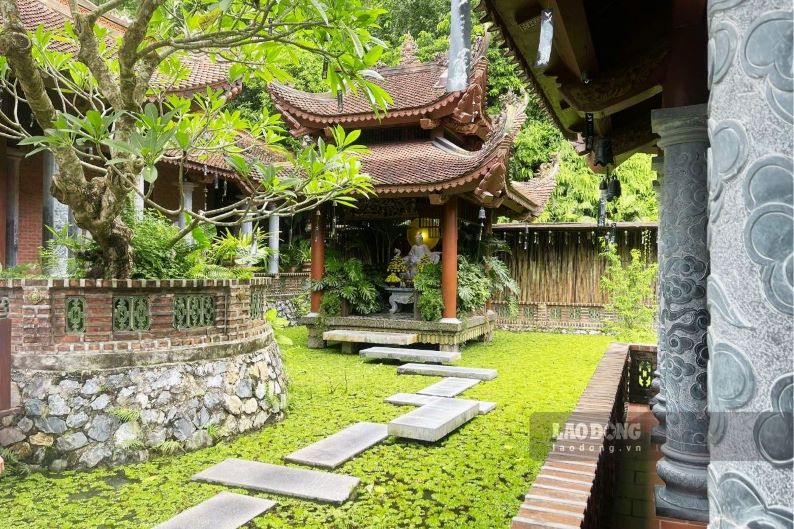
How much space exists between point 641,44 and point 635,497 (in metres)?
3.15

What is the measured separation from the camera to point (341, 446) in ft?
16.4

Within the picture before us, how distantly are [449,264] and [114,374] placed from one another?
667cm

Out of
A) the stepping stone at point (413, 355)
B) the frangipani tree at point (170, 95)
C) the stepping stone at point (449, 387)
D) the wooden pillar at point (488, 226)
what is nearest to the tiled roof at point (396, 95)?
the wooden pillar at point (488, 226)

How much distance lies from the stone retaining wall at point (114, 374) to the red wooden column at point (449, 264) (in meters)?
5.60

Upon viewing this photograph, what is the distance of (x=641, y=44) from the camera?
388 cm

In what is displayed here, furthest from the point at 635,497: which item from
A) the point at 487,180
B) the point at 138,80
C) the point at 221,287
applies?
the point at 487,180

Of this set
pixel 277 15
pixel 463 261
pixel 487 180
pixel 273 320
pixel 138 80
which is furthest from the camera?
pixel 463 261

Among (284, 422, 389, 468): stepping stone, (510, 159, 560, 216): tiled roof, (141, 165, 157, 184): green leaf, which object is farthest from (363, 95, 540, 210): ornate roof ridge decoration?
(141, 165, 157, 184): green leaf

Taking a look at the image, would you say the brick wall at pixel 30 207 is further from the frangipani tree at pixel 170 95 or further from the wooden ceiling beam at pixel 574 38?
the wooden ceiling beam at pixel 574 38

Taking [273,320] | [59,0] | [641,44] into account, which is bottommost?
[273,320]

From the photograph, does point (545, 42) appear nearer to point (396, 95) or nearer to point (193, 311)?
point (193, 311)

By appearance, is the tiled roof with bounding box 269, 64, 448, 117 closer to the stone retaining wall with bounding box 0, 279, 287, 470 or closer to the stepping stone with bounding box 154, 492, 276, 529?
the stone retaining wall with bounding box 0, 279, 287, 470

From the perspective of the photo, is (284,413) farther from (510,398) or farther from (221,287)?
(510,398)

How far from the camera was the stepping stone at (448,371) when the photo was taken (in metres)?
8.21
